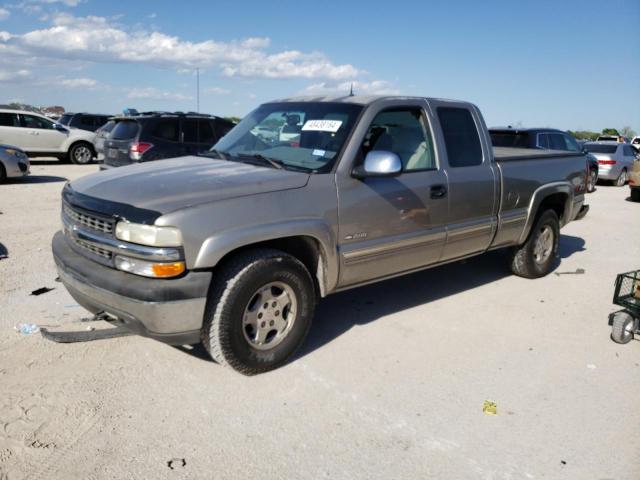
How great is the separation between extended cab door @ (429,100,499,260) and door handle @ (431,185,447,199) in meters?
0.09

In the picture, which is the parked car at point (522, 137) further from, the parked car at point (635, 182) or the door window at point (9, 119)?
the door window at point (9, 119)

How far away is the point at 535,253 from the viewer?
19.9 ft

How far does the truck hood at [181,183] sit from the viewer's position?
3.22 m

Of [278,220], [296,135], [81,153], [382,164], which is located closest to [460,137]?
[382,164]

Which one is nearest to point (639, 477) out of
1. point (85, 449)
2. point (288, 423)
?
point (288, 423)

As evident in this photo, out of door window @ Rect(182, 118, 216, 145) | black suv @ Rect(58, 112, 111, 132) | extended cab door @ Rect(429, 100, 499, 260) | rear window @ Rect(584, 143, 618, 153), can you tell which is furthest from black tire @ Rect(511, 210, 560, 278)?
black suv @ Rect(58, 112, 111, 132)

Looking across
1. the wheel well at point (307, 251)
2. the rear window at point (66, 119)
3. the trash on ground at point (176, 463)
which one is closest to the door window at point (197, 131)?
the wheel well at point (307, 251)

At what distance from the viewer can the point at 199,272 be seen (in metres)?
3.13

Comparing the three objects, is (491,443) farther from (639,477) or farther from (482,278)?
(482,278)

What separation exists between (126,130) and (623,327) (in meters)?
9.45

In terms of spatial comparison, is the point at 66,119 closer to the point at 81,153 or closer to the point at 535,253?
the point at 81,153

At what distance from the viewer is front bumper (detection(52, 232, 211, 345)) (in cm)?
305

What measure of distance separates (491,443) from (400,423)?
51 centimetres

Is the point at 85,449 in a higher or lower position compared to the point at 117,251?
lower
